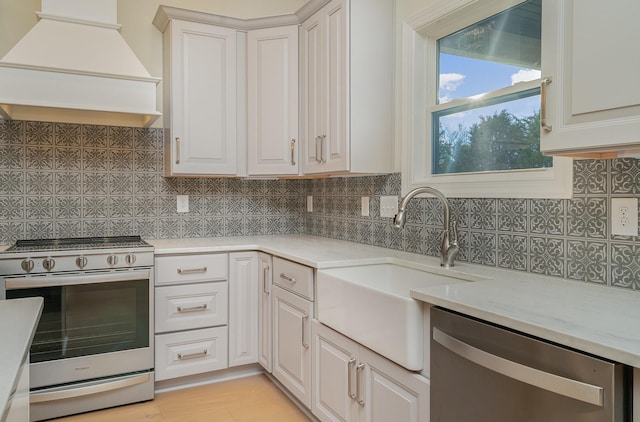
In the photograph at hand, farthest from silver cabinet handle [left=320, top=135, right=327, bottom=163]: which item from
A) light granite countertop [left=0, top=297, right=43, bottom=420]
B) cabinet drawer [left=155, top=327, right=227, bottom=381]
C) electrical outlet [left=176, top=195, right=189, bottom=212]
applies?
light granite countertop [left=0, top=297, right=43, bottom=420]

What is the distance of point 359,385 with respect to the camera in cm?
178

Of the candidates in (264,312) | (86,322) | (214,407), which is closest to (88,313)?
(86,322)

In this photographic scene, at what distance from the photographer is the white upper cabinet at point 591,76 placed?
1107mm

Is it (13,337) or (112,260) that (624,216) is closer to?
(13,337)

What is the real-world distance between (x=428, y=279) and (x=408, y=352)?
587mm

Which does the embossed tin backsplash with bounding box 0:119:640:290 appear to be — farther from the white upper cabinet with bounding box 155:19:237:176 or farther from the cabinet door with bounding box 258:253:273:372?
the cabinet door with bounding box 258:253:273:372

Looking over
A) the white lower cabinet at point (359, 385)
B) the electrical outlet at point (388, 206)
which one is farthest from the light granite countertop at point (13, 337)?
the electrical outlet at point (388, 206)

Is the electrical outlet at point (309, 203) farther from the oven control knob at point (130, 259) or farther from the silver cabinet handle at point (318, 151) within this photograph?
the oven control knob at point (130, 259)

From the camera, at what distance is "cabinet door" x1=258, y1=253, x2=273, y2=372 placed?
2.74 meters

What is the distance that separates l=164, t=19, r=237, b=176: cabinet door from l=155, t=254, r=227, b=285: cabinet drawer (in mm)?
620

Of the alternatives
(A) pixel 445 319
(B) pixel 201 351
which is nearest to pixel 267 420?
(B) pixel 201 351

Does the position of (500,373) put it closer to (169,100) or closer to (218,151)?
(218,151)

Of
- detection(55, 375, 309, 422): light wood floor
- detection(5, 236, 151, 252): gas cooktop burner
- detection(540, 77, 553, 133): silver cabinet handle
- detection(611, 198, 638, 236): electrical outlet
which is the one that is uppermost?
detection(540, 77, 553, 133): silver cabinet handle

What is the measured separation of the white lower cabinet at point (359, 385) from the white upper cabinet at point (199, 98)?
1.49 metres
